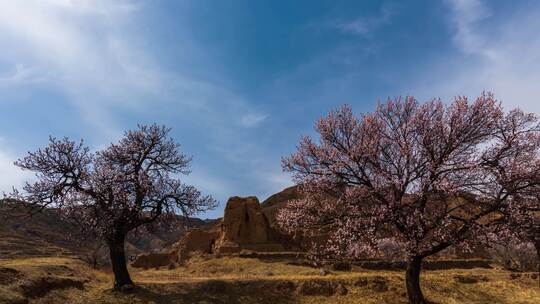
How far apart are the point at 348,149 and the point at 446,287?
1038 cm

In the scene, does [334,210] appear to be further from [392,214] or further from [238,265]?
[238,265]

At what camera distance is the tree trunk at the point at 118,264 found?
25969 mm

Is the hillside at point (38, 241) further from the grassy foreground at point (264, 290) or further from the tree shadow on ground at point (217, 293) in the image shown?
the tree shadow on ground at point (217, 293)

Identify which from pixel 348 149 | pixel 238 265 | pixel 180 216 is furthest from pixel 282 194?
pixel 348 149

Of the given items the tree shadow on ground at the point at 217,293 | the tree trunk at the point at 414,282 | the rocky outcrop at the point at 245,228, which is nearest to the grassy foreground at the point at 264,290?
the tree shadow on ground at the point at 217,293

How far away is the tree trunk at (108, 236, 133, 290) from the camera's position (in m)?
26.0

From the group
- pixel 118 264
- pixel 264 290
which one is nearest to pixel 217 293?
pixel 264 290

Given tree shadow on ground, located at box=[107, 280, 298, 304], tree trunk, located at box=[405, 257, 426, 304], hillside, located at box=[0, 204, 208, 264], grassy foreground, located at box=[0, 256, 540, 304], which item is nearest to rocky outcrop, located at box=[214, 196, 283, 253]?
hillside, located at box=[0, 204, 208, 264]

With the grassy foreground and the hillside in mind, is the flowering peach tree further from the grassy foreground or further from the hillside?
the hillside

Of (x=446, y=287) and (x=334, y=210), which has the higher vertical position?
(x=334, y=210)

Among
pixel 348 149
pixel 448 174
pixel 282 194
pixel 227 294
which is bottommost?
pixel 227 294

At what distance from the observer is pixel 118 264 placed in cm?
2631

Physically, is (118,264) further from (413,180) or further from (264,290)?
(413,180)

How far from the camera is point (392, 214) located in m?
21.4
